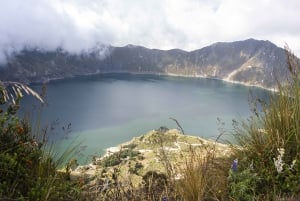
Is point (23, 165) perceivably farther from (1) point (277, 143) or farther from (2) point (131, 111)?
(2) point (131, 111)

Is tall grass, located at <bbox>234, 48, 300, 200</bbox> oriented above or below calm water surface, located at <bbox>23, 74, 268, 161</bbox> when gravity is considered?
above

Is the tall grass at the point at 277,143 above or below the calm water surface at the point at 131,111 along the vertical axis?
above

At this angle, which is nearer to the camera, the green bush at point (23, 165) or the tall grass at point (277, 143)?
the green bush at point (23, 165)

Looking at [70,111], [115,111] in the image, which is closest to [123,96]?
[115,111]

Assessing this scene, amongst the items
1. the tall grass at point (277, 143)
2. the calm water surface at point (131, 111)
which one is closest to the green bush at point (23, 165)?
the tall grass at point (277, 143)

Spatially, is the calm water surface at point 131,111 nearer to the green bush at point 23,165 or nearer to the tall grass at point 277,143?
the tall grass at point 277,143

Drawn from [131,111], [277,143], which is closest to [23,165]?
[277,143]

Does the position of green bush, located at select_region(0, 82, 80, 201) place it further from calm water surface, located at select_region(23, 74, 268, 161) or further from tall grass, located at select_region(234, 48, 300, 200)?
calm water surface, located at select_region(23, 74, 268, 161)

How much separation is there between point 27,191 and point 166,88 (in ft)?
444

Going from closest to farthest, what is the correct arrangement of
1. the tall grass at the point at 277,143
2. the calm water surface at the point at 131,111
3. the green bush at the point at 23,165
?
1. the green bush at the point at 23,165
2. the tall grass at the point at 277,143
3. the calm water surface at the point at 131,111

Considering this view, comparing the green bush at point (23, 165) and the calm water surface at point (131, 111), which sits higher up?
the green bush at point (23, 165)

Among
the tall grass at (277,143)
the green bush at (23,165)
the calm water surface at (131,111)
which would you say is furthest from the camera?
the calm water surface at (131,111)

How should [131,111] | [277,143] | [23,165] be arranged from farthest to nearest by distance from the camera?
[131,111]
[277,143]
[23,165]

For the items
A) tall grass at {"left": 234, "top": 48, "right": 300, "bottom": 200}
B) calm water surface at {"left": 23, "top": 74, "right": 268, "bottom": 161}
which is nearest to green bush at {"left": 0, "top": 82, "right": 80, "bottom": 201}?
tall grass at {"left": 234, "top": 48, "right": 300, "bottom": 200}
